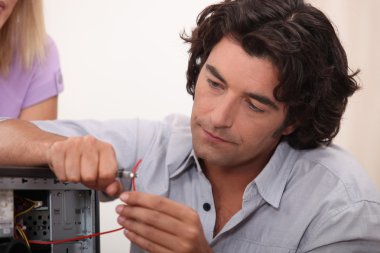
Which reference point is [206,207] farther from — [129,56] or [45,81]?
[129,56]

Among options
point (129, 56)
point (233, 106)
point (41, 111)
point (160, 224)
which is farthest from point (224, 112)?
point (129, 56)

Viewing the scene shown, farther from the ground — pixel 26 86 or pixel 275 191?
pixel 26 86

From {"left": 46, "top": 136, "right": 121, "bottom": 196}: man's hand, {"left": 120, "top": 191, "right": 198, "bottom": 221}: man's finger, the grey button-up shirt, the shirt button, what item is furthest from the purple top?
{"left": 120, "top": 191, "right": 198, "bottom": 221}: man's finger

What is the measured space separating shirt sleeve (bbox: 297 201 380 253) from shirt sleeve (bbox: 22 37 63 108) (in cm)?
101

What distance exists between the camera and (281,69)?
1.32 meters

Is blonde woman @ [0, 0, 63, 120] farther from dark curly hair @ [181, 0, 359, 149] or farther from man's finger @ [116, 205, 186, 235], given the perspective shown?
man's finger @ [116, 205, 186, 235]

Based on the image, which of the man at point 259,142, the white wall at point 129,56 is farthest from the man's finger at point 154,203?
the white wall at point 129,56

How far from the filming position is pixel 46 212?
1.03m

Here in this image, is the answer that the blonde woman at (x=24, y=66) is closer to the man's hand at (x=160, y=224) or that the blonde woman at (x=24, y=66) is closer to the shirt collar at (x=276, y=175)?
the shirt collar at (x=276, y=175)

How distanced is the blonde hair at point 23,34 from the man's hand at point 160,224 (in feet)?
3.22

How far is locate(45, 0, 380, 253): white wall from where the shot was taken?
103 inches

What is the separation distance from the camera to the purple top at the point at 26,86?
5.91 ft

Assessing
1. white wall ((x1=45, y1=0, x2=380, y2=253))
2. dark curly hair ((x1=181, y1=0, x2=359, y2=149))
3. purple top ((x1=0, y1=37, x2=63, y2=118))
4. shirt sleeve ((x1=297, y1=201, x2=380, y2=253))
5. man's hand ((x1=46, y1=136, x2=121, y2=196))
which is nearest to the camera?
man's hand ((x1=46, y1=136, x2=121, y2=196))

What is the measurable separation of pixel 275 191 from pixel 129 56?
4.94 feet
